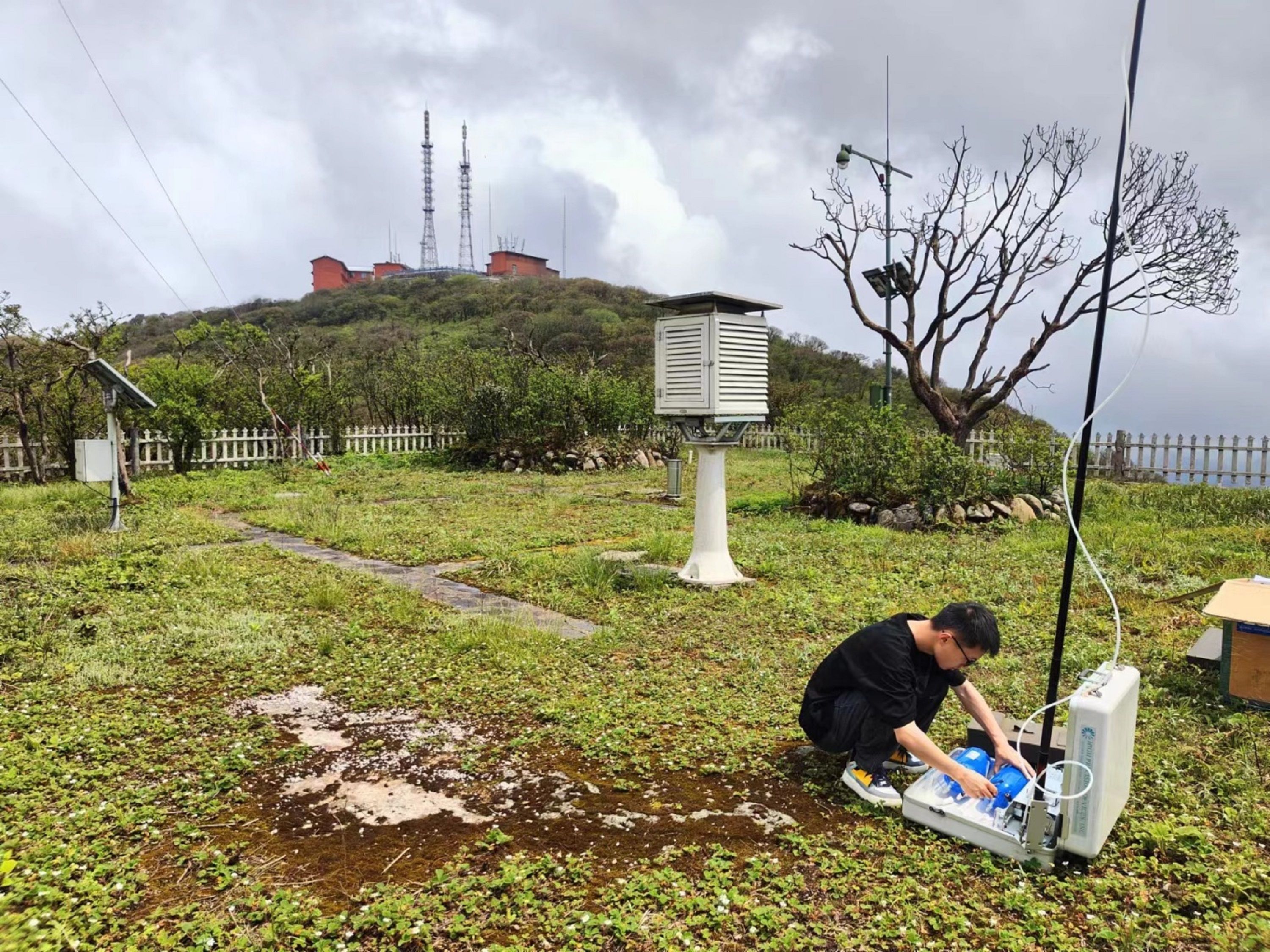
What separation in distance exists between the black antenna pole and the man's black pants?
495 mm

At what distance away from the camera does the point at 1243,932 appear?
2285 mm

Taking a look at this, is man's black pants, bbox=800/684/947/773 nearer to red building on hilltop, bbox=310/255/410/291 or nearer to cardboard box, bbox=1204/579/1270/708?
cardboard box, bbox=1204/579/1270/708

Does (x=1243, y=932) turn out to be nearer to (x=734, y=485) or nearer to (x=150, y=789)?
(x=150, y=789)

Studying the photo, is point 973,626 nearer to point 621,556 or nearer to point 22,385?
point 621,556

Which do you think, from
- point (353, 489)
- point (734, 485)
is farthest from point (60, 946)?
point (734, 485)

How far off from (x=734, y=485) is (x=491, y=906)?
12.3m

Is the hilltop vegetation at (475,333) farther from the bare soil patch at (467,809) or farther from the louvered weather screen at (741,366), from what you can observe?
the bare soil patch at (467,809)

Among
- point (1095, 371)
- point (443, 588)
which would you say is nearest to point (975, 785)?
point (1095, 371)

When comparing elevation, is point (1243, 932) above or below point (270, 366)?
below

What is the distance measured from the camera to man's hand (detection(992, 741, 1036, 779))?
2955mm

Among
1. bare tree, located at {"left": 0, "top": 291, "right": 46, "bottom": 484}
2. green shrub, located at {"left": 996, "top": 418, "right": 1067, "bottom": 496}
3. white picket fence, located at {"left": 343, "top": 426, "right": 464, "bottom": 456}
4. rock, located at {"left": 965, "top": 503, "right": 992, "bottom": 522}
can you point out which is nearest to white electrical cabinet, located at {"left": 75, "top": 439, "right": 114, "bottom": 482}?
bare tree, located at {"left": 0, "top": 291, "right": 46, "bottom": 484}

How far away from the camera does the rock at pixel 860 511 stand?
10.0 meters

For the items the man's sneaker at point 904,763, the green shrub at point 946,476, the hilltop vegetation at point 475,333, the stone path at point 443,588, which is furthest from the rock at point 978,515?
the man's sneaker at point 904,763

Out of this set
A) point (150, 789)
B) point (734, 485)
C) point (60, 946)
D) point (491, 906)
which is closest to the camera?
point (60, 946)
